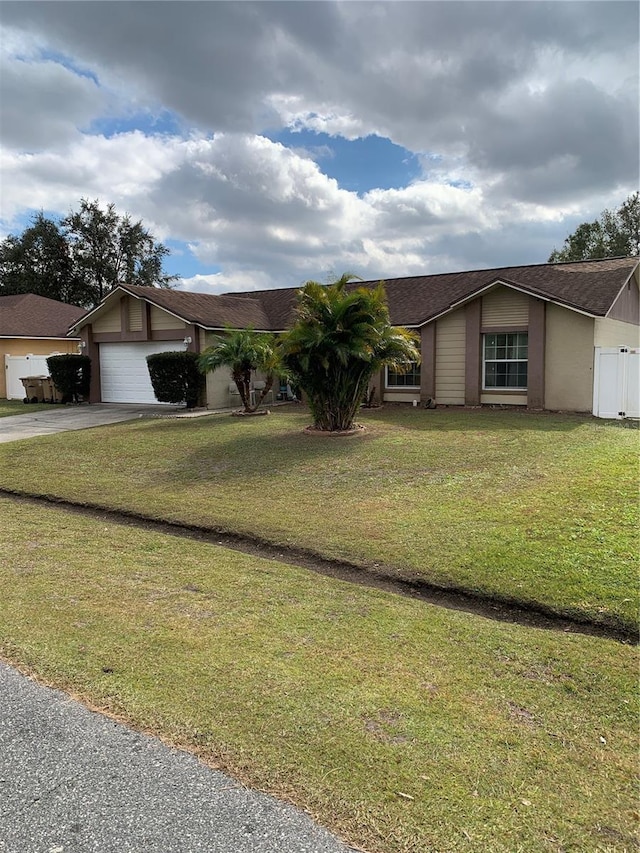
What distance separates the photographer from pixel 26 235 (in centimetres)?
4312

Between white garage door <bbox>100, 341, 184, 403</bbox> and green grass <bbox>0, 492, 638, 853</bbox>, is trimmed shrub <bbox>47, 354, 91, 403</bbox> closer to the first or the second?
white garage door <bbox>100, 341, 184, 403</bbox>

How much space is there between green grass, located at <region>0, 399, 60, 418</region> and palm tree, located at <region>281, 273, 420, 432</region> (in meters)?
12.1

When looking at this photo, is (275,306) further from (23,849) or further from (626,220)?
(626,220)

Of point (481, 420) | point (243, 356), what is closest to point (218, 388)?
point (243, 356)

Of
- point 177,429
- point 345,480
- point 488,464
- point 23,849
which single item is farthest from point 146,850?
point 177,429

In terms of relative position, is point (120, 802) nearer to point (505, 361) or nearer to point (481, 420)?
point (481, 420)

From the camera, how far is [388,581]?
529 centimetres

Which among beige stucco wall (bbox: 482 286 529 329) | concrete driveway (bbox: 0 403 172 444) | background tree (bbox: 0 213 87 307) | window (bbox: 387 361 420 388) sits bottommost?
concrete driveway (bbox: 0 403 172 444)

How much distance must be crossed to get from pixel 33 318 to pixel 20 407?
8489mm

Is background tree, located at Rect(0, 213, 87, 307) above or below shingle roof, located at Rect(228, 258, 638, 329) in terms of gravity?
above

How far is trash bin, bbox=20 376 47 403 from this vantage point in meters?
23.7

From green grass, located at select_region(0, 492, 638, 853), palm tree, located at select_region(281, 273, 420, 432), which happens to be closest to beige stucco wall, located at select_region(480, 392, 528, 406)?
palm tree, located at select_region(281, 273, 420, 432)

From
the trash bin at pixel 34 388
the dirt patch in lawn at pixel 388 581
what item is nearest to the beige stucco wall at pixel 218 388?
the trash bin at pixel 34 388

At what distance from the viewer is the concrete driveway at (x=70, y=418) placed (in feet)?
52.2
